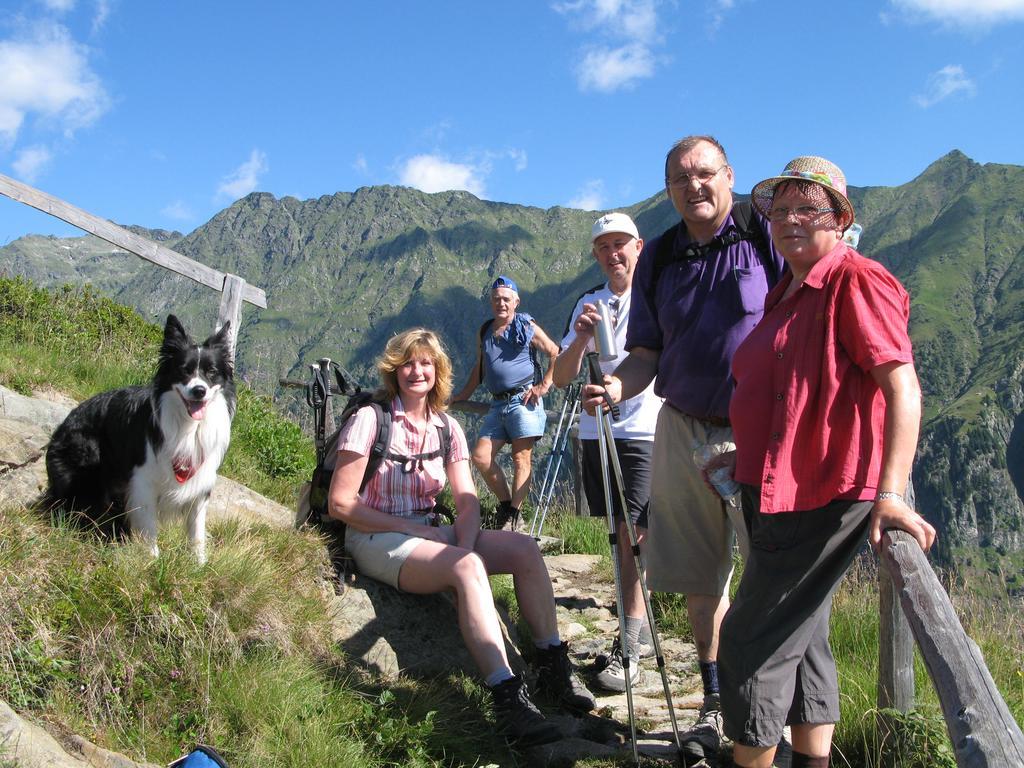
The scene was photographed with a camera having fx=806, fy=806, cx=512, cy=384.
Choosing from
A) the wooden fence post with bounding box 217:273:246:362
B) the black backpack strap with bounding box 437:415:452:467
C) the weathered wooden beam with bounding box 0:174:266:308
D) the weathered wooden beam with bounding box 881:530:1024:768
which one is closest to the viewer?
the weathered wooden beam with bounding box 881:530:1024:768

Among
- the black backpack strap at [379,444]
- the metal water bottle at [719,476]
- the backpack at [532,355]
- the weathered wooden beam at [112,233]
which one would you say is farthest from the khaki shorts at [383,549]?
the weathered wooden beam at [112,233]

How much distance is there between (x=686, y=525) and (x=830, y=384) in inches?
52.3

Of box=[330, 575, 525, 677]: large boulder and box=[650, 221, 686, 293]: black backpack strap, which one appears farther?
box=[330, 575, 525, 677]: large boulder

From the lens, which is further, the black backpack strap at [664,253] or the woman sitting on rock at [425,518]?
the woman sitting on rock at [425,518]

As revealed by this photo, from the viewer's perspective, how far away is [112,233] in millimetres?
9211

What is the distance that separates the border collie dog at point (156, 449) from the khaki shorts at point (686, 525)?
7.43 ft

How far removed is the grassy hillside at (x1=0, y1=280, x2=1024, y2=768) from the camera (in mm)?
2971

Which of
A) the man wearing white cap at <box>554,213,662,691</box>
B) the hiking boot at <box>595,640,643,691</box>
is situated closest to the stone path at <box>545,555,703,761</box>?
the hiking boot at <box>595,640,643,691</box>

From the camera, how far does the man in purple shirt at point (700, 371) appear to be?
3.43 meters

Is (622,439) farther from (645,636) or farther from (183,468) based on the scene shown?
(183,468)

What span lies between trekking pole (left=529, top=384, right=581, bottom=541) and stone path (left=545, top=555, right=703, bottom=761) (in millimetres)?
956

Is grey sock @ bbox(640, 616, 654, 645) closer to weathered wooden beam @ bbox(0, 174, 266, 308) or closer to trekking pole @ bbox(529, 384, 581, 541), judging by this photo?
trekking pole @ bbox(529, 384, 581, 541)

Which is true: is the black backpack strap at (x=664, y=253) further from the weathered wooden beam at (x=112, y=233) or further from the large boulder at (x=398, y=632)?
the weathered wooden beam at (x=112, y=233)

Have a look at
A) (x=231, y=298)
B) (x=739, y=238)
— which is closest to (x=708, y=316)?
(x=739, y=238)
